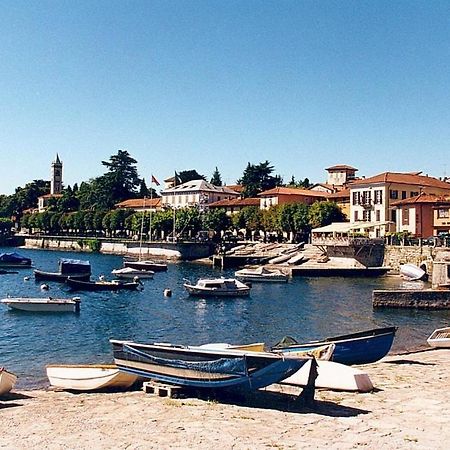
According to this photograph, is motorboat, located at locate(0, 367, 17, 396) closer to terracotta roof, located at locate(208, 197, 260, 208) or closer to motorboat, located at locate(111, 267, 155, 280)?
motorboat, located at locate(111, 267, 155, 280)

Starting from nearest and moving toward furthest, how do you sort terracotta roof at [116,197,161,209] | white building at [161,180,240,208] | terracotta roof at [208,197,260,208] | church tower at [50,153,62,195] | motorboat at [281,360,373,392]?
motorboat at [281,360,373,392]
terracotta roof at [208,197,260,208]
white building at [161,180,240,208]
terracotta roof at [116,197,161,209]
church tower at [50,153,62,195]

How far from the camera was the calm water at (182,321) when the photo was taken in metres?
28.1

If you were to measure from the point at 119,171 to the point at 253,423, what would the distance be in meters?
144

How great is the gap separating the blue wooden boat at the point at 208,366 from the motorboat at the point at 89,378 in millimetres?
560

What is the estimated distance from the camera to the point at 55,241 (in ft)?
431

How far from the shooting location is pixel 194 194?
132 meters

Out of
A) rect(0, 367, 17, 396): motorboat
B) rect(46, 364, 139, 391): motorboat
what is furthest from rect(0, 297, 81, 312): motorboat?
rect(0, 367, 17, 396): motorboat

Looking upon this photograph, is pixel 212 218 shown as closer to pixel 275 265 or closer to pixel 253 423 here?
pixel 275 265

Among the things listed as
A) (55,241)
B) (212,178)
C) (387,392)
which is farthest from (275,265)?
(212,178)

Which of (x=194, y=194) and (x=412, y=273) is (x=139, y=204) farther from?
(x=412, y=273)

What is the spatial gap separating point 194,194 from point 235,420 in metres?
119

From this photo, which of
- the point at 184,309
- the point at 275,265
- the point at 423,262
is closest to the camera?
the point at 184,309

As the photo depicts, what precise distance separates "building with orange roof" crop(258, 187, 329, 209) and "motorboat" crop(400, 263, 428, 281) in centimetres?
4761

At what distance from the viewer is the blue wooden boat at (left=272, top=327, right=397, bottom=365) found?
68.3ft
